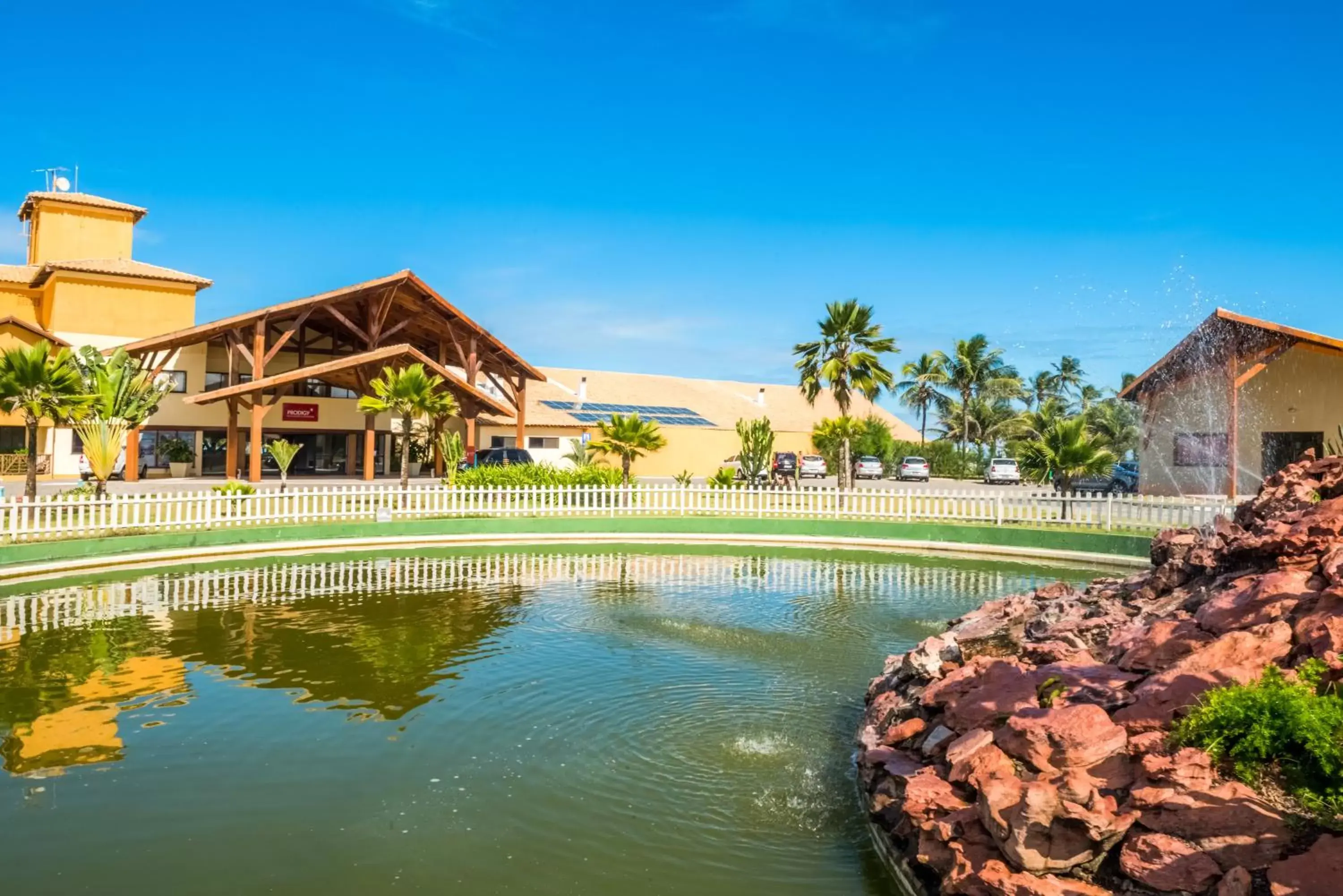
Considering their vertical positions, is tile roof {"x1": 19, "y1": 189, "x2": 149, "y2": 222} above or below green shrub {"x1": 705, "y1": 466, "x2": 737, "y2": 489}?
above

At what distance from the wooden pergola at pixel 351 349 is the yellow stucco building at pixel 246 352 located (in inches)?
2.9

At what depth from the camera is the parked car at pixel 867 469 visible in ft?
159

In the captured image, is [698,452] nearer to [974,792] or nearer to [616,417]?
[616,417]

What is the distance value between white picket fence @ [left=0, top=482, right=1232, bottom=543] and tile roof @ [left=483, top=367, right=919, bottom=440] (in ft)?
74.0

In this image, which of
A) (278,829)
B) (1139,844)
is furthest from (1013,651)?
(278,829)

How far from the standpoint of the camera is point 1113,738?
4543 millimetres

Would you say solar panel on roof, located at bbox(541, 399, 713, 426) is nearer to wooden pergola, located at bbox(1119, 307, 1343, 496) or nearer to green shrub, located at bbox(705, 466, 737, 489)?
green shrub, located at bbox(705, 466, 737, 489)

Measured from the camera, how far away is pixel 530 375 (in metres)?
39.1

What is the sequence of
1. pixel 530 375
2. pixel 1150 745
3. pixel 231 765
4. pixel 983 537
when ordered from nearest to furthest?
pixel 1150 745 → pixel 231 765 → pixel 983 537 → pixel 530 375

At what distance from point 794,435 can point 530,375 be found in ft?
68.9

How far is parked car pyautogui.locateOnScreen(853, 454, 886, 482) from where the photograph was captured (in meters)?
48.4

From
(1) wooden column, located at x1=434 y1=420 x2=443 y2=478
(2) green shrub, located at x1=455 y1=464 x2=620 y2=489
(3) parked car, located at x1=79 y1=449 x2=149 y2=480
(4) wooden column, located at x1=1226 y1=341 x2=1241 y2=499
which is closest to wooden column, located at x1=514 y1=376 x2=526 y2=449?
(1) wooden column, located at x1=434 y1=420 x2=443 y2=478

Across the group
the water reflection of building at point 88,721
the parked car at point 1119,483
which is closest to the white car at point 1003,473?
the parked car at point 1119,483

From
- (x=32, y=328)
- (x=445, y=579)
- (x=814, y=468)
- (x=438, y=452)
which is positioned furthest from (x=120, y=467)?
(x=814, y=468)
